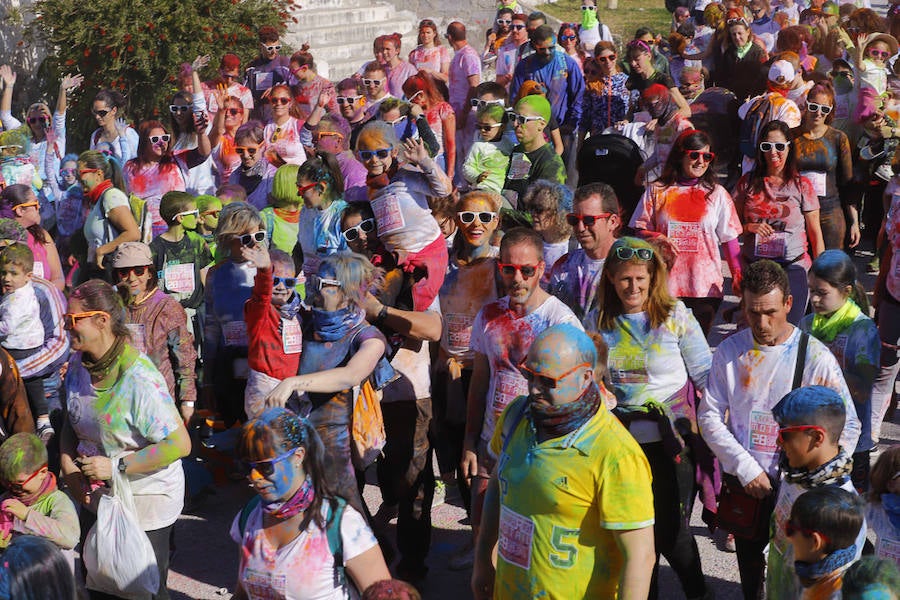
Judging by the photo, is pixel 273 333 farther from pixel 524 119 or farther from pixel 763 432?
pixel 524 119

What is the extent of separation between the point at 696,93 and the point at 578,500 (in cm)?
847

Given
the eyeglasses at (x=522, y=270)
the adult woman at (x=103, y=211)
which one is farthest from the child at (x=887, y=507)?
the adult woman at (x=103, y=211)

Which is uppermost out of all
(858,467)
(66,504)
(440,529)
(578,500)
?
(578,500)

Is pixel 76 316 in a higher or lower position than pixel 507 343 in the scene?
higher

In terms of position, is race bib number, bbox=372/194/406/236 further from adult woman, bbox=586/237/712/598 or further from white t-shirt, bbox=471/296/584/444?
adult woman, bbox=586/237/712/598

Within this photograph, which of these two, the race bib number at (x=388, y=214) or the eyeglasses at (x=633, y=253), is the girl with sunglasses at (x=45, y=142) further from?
the eyeglasses at (x=633, y=253)

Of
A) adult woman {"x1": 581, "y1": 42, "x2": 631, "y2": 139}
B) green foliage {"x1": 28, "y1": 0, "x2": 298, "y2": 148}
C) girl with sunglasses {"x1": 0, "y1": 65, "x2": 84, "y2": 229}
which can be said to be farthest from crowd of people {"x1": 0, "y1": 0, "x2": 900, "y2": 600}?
green foliage {"x1": 28, "y1": 0, "x2": 298, "y2": 148}

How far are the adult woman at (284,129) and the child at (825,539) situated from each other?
24.8 ft

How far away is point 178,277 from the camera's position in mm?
8180

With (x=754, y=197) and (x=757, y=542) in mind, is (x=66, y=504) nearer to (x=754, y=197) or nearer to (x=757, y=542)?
(x=757, y=542)

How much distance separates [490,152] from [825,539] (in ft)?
19.2

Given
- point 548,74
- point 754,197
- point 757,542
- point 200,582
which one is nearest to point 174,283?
point 200,582

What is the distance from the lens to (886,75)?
1174 cm

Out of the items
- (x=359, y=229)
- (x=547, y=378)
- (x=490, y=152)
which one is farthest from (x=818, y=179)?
(x=547, y=378)
